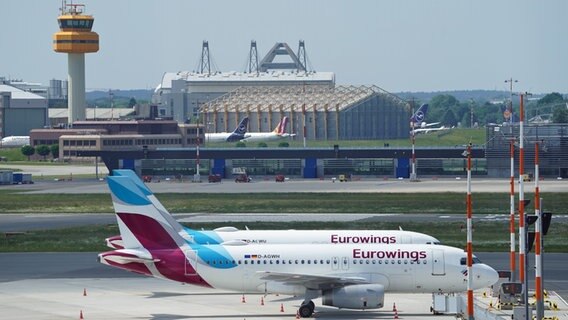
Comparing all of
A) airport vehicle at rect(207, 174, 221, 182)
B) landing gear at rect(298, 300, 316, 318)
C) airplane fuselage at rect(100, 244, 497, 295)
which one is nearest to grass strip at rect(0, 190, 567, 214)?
airport vehicle at rect(207, 174, 221, 182)

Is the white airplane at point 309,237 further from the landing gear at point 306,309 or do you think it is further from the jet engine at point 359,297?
the jet engine at point 359,297

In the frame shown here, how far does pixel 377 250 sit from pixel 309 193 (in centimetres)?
7877

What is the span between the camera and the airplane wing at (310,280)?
5978 cm

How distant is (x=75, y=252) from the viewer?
8700 cm

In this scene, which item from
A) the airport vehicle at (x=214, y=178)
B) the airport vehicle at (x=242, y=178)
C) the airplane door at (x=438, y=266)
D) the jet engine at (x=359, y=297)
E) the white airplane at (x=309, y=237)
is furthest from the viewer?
the airport vehicle at (x=214, y=178)

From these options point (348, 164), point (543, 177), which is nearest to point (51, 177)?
point (348, 164)

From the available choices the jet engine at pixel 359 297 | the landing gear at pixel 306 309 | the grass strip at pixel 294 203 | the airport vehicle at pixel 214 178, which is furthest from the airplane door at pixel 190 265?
the airport vehicle at pixel 214 178

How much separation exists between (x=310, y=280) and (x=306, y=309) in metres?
1.39

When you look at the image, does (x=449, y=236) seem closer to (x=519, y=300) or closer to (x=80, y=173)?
(x=519, y=300)

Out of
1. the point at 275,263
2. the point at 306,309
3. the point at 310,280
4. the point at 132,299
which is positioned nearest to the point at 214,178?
the point at 132,299

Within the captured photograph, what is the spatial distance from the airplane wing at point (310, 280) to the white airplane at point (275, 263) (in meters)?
0.05

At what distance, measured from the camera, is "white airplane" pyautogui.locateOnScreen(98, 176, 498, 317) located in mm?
60938

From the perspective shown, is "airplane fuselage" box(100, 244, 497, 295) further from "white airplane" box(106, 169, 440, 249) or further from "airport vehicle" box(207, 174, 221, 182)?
"airport vehicle" box(207, 174, 221, 182)

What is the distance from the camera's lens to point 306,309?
59.8 metres
